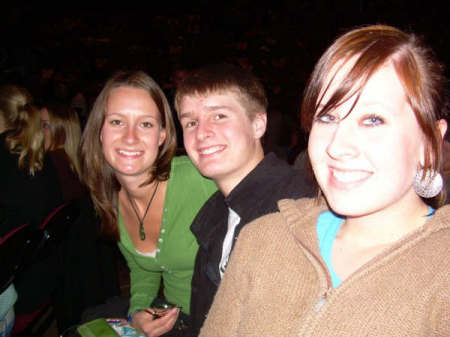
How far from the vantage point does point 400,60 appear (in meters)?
0.92

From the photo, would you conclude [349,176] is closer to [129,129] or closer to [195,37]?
[129,129]

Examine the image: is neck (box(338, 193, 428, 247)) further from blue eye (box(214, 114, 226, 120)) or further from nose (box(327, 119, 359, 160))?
blue eye (box(214, 114, 226, 120))

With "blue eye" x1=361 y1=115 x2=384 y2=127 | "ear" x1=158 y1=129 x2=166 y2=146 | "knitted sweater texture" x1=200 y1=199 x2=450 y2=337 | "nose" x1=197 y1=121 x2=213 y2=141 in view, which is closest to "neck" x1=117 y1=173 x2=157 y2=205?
"ear" x1=158 y1=129 x2=166 y2=146

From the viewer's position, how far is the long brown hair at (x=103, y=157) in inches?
87.2

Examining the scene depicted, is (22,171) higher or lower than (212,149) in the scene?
lower

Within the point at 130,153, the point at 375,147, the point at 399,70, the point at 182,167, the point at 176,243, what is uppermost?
the point at 399,70

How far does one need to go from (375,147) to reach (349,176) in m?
0.10

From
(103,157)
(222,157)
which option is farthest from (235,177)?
(103,157)

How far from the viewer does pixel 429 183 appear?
3.11 feet

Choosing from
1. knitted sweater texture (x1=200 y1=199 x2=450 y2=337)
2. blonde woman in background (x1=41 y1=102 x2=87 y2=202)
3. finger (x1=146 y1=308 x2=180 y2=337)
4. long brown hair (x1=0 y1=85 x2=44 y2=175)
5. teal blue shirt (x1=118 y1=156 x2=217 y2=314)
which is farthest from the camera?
blonde woman in background (x1=41 y1=102 x2=87 y2=202)

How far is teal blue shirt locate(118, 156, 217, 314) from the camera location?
6.98 feet

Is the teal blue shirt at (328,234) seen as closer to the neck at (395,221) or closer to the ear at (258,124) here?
the neck at (395,221)

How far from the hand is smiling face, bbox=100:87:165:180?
830 millimetres

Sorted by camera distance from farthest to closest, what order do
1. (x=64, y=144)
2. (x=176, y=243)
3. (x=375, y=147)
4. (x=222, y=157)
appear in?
(x=64, y=144) → (x=176, y=243) → (x=222, y=157) → (x=375, y=147)
